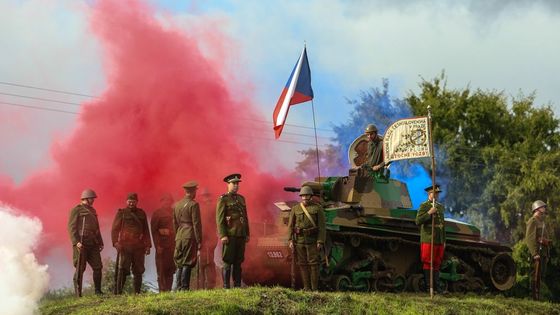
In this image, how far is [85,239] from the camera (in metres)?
17.5

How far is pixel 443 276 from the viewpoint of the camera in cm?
2062

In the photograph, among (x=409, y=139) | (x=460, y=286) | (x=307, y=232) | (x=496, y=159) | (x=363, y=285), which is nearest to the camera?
(x=307, y=232)

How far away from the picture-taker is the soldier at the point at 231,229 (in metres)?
17.1

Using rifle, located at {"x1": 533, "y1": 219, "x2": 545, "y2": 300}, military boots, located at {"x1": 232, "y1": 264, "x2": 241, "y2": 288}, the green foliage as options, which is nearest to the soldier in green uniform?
military boots, located at {"x1": 232, "y1": 264, "x2": 241, "y2": 288}

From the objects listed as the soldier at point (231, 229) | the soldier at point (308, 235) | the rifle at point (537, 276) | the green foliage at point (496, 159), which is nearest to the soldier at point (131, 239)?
the soldier at point (231, 229)

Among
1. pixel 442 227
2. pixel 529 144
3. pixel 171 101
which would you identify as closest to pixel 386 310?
pixel 442 227

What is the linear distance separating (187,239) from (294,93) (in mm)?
4893

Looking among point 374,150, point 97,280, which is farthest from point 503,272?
point 97,280

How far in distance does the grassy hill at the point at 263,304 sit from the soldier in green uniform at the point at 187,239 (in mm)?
1791

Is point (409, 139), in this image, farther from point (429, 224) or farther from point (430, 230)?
point (430, 230)

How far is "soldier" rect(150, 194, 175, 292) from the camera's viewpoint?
63.1ft

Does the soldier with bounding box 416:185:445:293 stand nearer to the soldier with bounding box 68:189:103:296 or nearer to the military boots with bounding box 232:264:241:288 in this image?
the military boots with bounding box 232:264:241:288

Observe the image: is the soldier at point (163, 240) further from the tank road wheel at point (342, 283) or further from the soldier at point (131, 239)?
the tank road wheel at point (342, 283)

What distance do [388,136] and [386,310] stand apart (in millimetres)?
4463
